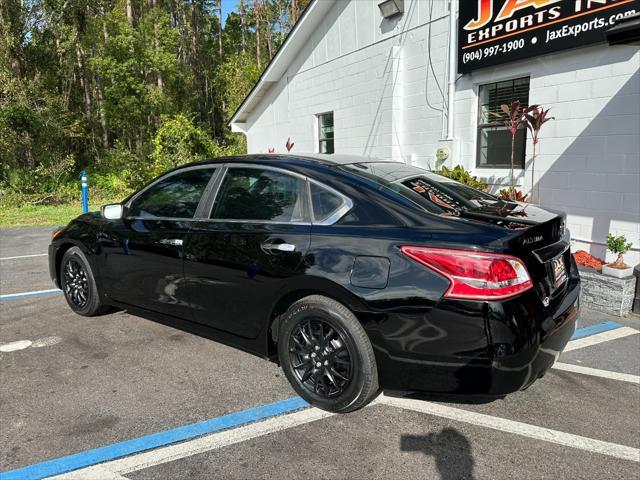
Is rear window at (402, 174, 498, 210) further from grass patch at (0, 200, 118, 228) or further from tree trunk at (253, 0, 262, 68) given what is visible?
tree trunk at (253, 0, 262, 68)

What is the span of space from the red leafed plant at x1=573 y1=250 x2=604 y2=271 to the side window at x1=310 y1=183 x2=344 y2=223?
407cm

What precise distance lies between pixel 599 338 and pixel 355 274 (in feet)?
9.81

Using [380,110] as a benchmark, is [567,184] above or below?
below

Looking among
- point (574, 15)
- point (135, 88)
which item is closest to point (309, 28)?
point (574, 15)

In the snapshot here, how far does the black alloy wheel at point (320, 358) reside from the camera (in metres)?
2.87

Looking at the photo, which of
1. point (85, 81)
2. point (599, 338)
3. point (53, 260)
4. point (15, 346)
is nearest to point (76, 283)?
point (53, 260)

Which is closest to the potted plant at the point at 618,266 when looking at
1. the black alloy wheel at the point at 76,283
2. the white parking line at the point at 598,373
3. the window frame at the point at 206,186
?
the white parking line at the point at 598,373

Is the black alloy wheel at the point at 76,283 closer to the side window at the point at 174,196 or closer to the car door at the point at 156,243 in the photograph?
the car door at the point at 156,243

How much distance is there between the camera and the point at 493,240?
2.49m

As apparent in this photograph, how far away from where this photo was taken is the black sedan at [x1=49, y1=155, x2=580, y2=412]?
248cm

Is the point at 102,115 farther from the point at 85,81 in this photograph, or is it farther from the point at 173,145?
the point at 173,145

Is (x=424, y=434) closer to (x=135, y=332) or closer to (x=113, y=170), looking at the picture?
(x=135, y=332)

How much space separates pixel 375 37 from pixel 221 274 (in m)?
8.07

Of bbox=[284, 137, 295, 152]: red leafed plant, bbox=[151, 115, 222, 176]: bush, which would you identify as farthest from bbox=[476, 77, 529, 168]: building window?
bbox=[151, 115, 222, 176]: bush
